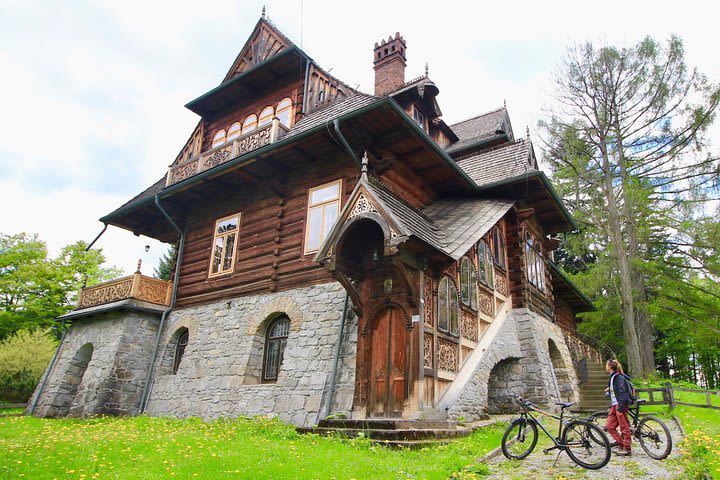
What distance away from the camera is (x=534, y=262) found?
17312 millimetres

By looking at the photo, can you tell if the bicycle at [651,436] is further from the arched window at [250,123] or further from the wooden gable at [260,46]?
the wooden gable at [260,46]

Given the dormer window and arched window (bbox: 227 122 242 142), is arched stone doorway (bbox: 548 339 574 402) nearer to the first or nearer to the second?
the dormer window

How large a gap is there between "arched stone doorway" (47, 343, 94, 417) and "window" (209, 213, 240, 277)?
558 centimetres

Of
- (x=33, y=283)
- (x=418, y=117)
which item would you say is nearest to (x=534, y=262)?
(x=418, y=117)

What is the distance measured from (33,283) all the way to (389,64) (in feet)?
84.9

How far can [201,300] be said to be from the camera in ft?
51.4

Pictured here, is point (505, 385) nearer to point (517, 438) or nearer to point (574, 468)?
point (517, 438)

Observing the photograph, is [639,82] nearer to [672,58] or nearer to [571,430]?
[672,58]

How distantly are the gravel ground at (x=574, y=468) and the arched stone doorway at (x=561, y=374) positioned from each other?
8811 mm

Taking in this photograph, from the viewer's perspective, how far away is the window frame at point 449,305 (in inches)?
425

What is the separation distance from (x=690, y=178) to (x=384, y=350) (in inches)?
700

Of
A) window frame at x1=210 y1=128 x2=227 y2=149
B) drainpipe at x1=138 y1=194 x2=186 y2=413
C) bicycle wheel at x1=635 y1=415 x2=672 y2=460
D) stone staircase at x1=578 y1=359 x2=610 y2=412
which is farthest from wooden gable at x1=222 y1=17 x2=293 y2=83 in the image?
stone staircase at x1=578 y1=359 x2=610 y2=412

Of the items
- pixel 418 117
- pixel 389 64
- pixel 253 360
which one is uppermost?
pixel 389 64

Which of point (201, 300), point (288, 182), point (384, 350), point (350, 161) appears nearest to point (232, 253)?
point (201, 300)
